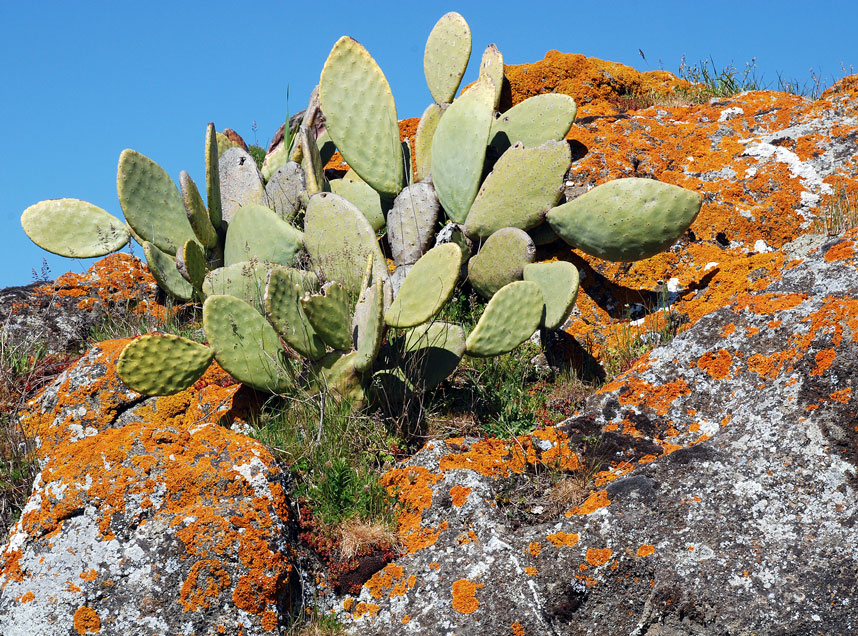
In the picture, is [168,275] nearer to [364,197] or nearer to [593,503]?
[364,197]

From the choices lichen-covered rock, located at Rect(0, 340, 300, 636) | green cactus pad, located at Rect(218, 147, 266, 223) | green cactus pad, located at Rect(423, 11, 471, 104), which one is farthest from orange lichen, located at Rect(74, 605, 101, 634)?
green cactus pad, located at Rect(423, 11, 471, 104)

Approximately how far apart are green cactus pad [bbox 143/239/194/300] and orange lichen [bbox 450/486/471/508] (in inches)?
111

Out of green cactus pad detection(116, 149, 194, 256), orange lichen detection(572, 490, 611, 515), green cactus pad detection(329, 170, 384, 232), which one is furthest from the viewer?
green cactus pad detection(329, 170, 384, 232)

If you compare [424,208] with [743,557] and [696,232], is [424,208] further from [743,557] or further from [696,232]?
[743,557]

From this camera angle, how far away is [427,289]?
12.0 ft

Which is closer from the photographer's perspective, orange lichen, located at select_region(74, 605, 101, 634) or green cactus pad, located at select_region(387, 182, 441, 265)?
orange lichen, located at select_region(74, 605, 101, 634)

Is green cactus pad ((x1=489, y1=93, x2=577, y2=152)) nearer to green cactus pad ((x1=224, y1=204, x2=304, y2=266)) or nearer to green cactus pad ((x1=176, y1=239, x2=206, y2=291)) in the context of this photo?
green cactus pad ((x1=224, y1=204, x2=304, y2=266))

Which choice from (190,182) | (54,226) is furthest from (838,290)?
(54,226)

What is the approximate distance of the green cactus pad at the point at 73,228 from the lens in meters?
5.55

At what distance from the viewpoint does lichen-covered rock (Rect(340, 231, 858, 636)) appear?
8.37 feet

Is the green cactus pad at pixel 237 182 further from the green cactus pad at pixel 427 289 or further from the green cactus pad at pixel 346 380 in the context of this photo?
the green cactus pad at pixel 346 380

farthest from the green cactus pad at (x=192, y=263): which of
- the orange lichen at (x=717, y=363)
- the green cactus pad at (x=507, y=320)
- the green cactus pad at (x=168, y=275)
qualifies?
the orange lichen at (x=717, y=363)

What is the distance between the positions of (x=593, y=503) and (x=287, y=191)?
3.49m

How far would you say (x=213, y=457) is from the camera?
3.03 m
